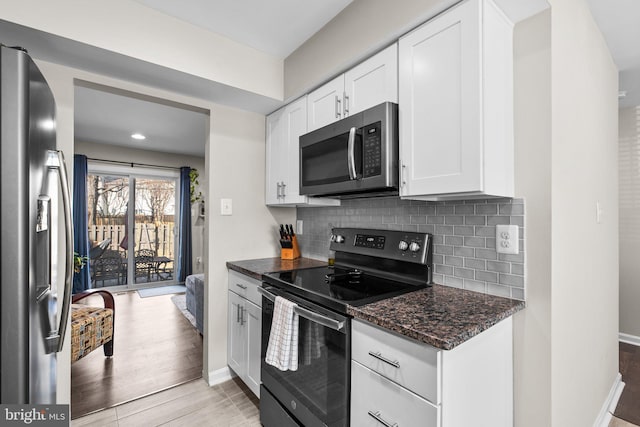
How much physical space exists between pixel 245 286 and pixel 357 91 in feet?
4.83

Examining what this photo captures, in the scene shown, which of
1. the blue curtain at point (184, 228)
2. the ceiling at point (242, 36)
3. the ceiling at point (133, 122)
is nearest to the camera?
the ceiling at point (242, 36)

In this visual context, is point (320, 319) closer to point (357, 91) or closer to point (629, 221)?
point (357, 91)

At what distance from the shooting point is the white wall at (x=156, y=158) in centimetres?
482

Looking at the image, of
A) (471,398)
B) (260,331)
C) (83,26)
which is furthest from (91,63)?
(471,398)

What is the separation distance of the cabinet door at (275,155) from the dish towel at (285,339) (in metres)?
1.07

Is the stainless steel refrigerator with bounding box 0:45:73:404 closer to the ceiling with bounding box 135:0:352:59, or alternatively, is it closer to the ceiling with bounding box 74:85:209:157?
the ceiling with bounding box 135:0:352:59

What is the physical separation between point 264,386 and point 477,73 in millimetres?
1951

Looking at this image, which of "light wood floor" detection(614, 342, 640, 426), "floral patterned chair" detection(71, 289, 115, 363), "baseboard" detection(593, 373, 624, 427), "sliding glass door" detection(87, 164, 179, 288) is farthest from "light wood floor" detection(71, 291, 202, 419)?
"light wood floor" detection(614, 342, 640, 426)

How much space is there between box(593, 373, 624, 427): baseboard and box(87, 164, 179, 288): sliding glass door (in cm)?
588

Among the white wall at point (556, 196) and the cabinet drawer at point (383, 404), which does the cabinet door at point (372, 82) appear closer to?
the white wall at point (556, 196)

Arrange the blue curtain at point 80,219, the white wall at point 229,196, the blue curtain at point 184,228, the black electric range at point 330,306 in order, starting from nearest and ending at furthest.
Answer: the black electric range at point 330,306 < the white wall at point 229,196 < the blue curtain at point 80,219 < the blue curtain at point 184,228

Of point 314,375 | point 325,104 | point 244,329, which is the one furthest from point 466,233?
point 244,329

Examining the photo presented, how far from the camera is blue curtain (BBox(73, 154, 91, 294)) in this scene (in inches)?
181

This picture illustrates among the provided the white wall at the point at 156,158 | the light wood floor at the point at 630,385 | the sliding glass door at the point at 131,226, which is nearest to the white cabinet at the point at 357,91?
the light wood floor at the point at 630,385
